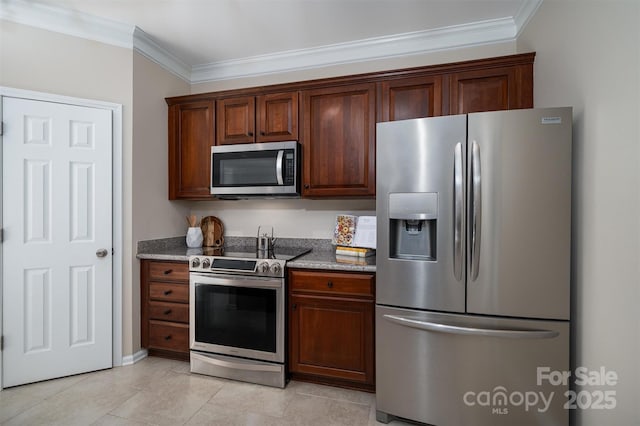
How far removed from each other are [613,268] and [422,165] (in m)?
0.96

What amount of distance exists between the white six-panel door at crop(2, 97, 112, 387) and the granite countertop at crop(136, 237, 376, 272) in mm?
354

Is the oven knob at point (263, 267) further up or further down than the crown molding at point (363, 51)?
further down

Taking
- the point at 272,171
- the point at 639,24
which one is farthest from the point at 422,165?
the point at 272,171

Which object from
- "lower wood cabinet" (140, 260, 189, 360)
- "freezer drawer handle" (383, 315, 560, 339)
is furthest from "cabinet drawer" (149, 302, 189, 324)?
"freezer drawer handle" (383, 315, 560, 339)

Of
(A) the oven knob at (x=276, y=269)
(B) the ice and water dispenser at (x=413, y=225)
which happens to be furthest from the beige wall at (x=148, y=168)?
(B) the ice and water dispenser at (x=413, y=225)

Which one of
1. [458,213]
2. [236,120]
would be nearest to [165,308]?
[236,120]

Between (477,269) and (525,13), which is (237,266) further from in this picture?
(525,13)

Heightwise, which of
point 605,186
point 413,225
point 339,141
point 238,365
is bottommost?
point 238,365

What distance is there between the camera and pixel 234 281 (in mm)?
2270

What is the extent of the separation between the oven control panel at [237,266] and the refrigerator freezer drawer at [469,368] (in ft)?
2.73

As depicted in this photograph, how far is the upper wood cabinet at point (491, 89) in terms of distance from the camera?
6.86ft

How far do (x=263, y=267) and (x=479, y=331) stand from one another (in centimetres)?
145

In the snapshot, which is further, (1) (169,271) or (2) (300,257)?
(1) (169,271)

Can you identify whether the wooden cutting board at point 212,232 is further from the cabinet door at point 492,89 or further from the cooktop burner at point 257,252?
the cabinet door at point 492,89
